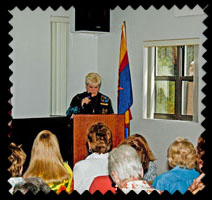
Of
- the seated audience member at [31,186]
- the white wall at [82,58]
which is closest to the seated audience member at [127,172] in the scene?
the seated audience member at [31,186]

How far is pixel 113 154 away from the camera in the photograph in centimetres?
230

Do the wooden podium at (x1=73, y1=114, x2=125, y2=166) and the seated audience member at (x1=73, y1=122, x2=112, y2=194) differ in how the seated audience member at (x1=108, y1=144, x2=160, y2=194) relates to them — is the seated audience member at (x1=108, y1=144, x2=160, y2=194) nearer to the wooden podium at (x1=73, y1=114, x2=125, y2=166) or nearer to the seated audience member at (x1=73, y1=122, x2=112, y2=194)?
the seated audience member at (x1=73, y1=122, x2=112, y2=194)

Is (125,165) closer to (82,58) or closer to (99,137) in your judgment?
(99,137)

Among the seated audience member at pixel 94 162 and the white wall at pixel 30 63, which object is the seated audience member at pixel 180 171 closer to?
the seated audience member at pixel 94 162

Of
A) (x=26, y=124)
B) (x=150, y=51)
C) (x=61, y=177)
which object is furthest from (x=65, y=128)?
(x=150, y=51)

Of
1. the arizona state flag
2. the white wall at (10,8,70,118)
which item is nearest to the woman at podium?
the arizona state flag

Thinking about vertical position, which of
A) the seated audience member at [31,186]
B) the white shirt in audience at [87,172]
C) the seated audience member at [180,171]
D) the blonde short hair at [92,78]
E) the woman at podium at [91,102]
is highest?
the blonde short hair at [92,78]

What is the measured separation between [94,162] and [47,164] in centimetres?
73

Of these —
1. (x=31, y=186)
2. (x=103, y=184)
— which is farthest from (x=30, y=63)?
(x=31, y=186)

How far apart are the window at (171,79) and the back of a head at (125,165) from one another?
4413 millimetres

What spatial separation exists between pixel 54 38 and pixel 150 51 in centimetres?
161

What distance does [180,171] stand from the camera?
2963 millimetres

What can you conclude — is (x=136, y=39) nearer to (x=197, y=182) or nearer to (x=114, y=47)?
(x=114, y=47)

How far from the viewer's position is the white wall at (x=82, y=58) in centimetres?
684
